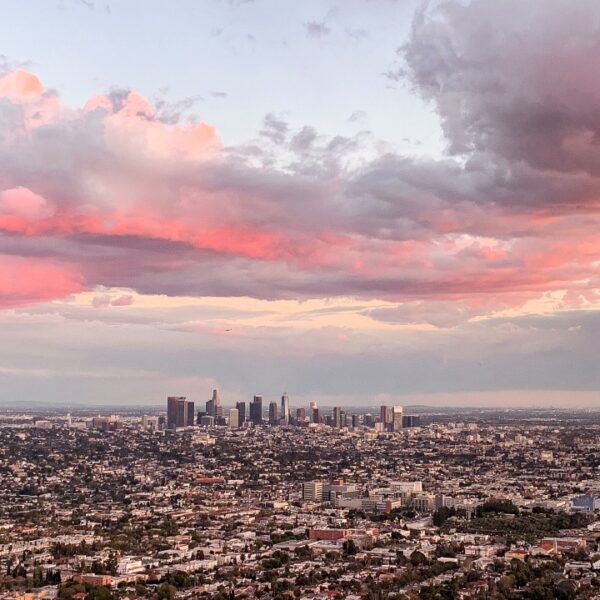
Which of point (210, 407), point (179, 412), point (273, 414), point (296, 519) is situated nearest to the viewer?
point (296, 519)

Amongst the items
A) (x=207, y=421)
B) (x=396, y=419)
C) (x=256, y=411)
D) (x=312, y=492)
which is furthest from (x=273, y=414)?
(x=312, y=492)

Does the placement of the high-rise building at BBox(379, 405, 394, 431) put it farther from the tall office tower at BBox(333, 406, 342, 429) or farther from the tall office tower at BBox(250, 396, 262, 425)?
the tall office tower at BBox(250, 396, 262, 425)

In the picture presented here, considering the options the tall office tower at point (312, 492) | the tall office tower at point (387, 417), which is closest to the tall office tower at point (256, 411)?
the tall office tower at point (387, 417)

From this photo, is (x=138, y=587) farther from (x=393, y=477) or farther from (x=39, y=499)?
(x=393, y=477)

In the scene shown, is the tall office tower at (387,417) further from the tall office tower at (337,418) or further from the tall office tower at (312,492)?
the tall office tower at (312,492)

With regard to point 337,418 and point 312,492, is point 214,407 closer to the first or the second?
point 337,418

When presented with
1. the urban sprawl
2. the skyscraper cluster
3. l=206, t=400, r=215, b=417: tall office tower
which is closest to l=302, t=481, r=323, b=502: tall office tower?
the urban sprawl
